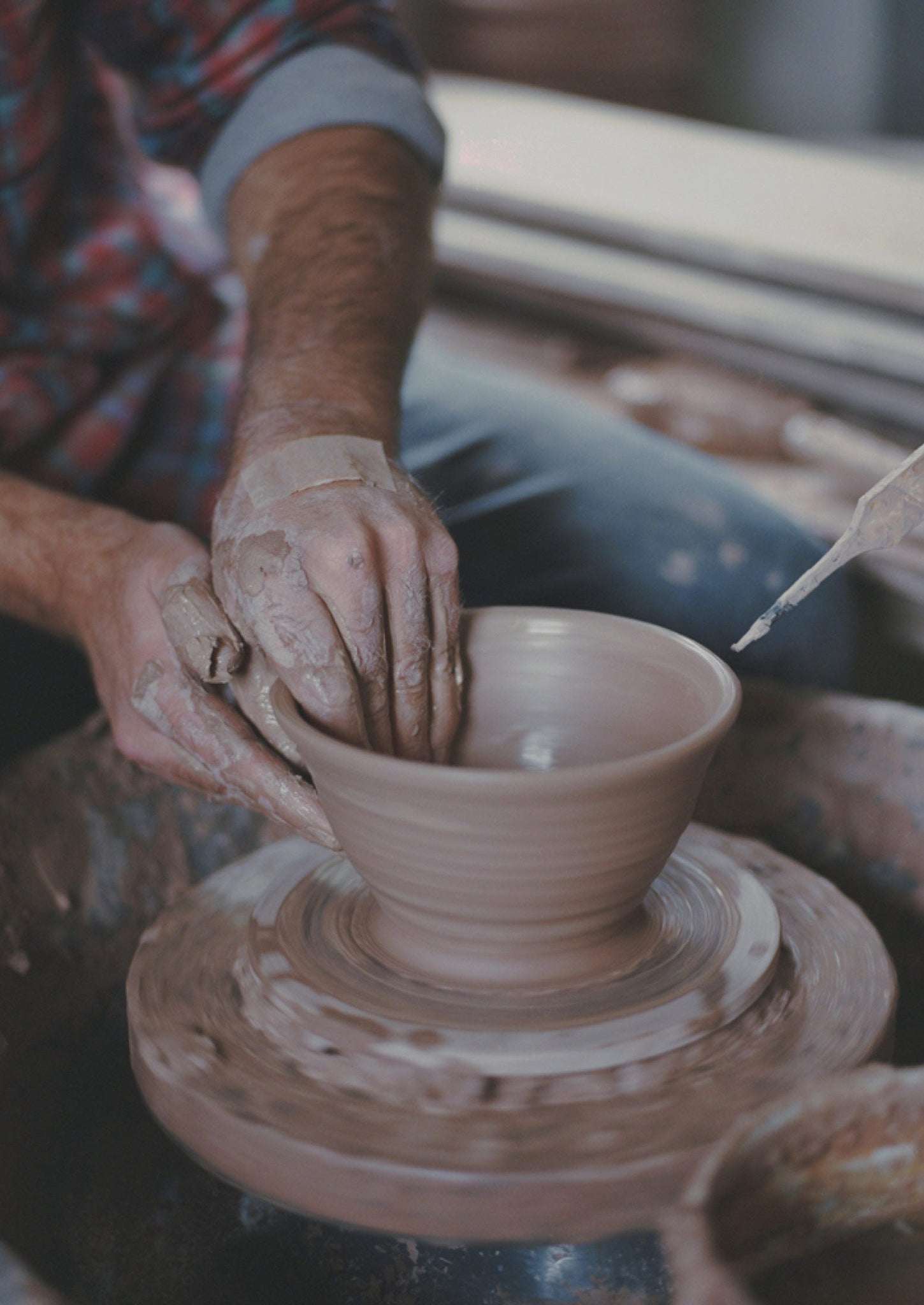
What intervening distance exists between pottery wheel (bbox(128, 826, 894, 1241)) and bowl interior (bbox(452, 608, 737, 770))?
145mm

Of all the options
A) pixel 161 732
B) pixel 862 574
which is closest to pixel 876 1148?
pixel 161 732

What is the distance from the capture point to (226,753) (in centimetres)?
109

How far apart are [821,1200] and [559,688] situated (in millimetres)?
558

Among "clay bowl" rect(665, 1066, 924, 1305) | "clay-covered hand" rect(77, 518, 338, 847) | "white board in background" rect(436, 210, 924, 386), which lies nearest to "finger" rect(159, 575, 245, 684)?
"clay-covered hand" rect(77, 518, 338, 847)

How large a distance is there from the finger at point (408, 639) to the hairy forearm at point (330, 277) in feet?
0.68

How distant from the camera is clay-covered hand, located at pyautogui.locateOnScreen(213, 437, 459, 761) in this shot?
103 cm

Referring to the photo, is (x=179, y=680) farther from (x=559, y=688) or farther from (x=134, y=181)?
(x=134, y=181)

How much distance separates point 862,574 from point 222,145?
4.33 feet

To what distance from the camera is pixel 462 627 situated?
3.96ft

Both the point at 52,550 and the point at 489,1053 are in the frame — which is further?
the point at 52,550

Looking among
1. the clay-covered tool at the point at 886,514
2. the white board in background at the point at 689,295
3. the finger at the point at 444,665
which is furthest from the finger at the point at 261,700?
the white board in background at the point at 689,295

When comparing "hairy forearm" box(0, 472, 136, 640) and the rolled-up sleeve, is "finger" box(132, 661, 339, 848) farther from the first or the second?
the rolled-up sleeve

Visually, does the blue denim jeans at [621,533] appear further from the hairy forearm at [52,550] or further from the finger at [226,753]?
the finger at [226,753]

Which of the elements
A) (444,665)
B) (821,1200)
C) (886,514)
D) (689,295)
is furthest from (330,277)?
(689,295)
